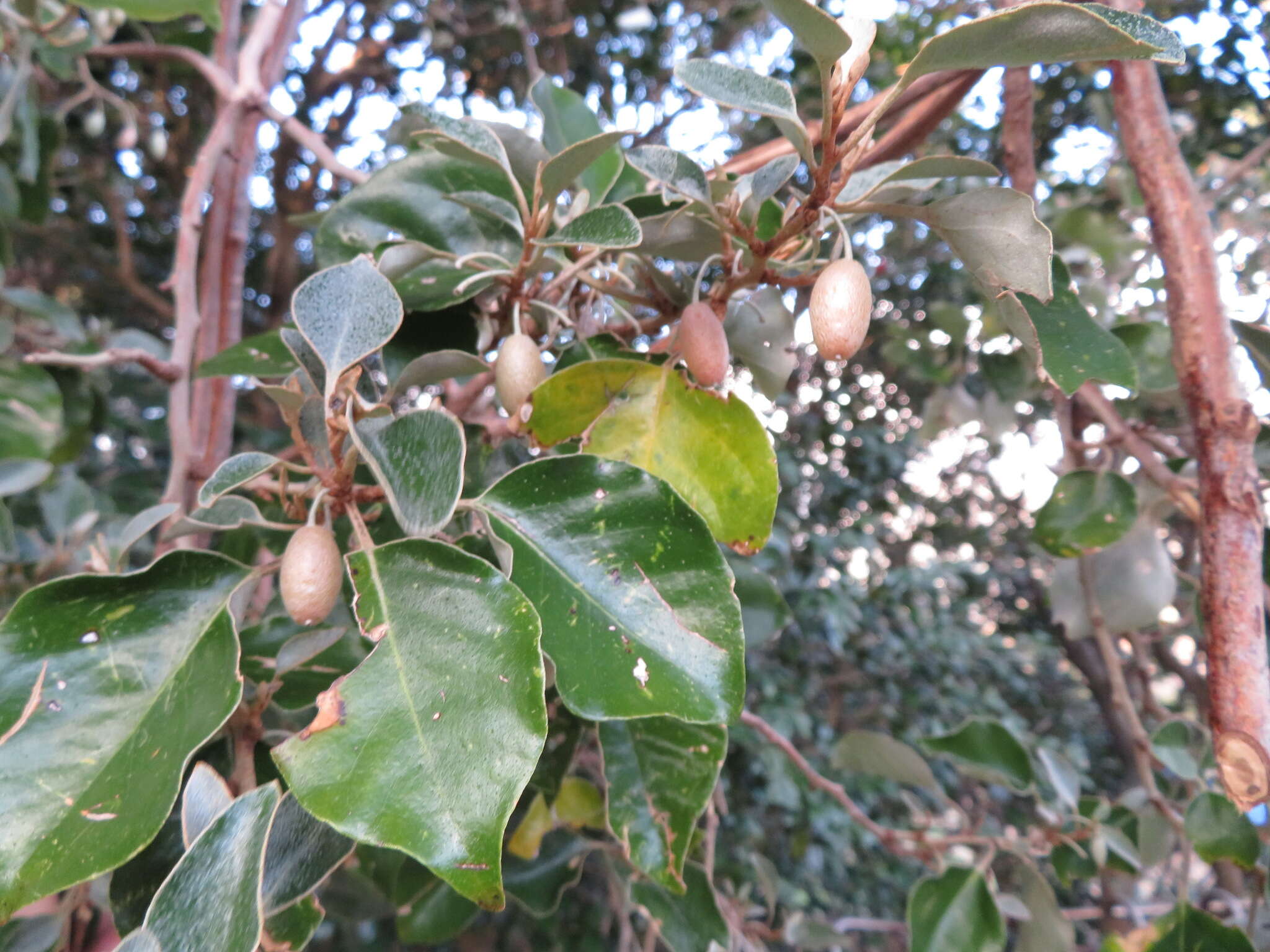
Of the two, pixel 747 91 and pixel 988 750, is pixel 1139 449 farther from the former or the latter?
pixel 747 91

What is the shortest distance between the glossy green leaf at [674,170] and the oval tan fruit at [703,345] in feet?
0.18

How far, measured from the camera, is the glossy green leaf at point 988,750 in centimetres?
70

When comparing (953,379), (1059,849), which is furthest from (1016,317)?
(953,379)

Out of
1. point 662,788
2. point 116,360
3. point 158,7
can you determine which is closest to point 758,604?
point 662,788

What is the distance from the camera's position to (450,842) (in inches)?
10.2

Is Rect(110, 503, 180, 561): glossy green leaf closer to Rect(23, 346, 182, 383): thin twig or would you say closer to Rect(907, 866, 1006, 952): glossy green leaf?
Rect(23, 346, 182, 383): thin twig

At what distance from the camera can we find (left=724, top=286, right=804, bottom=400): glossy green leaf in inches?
19.2

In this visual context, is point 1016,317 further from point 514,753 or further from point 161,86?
point 161,86

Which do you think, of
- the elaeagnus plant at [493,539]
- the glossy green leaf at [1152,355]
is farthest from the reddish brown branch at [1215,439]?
the glossy green leaf at [1152,355]

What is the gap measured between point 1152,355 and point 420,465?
659 millimetres

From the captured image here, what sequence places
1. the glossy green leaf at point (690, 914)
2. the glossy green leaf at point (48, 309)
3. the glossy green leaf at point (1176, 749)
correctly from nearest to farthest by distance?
the glossy green leaf at point (690, 914)
the glossy green leaf at point (1176, 749)
the glossy green leaf at point (48, 309)

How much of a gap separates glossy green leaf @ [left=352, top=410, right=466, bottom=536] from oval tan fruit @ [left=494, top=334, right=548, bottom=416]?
0.24 ft

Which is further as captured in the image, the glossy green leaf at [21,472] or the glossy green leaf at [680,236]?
the glossy green leaf at [21,472]

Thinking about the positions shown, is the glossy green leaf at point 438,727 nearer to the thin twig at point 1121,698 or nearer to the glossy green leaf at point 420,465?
the glossy green leaf at point 420,465
